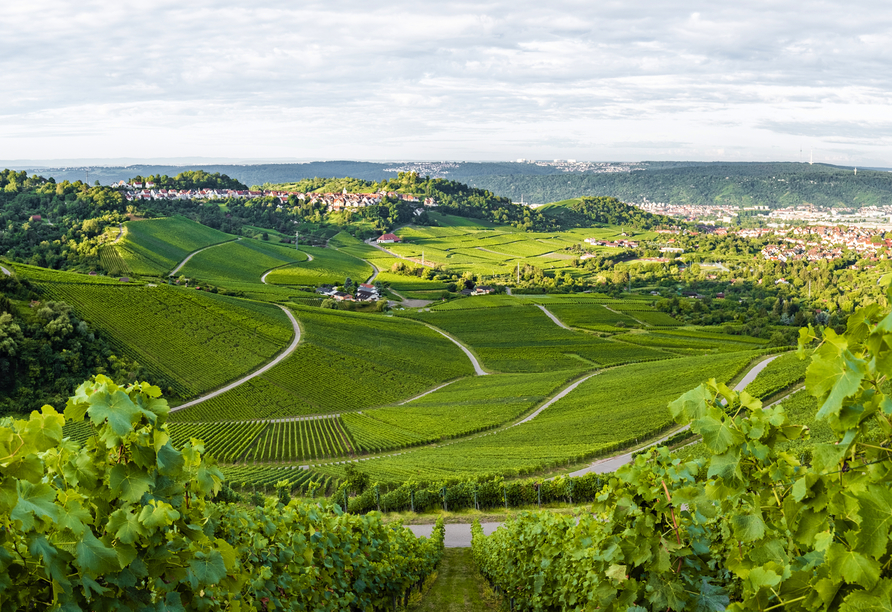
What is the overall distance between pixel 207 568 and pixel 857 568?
412 cm

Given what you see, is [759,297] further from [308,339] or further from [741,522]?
[741,522]

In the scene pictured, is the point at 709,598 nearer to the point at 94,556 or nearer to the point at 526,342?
the point at 94,556

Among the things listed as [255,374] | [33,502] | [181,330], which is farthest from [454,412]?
[33,502]

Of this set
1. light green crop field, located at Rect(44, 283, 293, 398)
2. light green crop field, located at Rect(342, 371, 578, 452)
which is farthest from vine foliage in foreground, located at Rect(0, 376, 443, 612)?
light green crop field, located at Rect(44, 283, 293, 398)

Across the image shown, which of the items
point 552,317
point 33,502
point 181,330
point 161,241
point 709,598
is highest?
point 33,502

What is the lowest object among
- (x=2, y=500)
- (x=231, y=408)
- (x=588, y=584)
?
(x=231, y=408)

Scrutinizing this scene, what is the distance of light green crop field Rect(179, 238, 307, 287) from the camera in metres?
118

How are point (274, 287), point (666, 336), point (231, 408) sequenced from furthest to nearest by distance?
point (274, 287) < point (666, 336) < point (231, 408)

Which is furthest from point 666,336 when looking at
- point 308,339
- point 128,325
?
point 128,325

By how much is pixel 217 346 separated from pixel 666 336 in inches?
2590

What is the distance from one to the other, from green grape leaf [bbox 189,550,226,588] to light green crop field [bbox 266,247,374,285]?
396 feet

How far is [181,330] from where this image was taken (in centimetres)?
7569

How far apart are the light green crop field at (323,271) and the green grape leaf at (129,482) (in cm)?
12100

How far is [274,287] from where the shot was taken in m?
113
